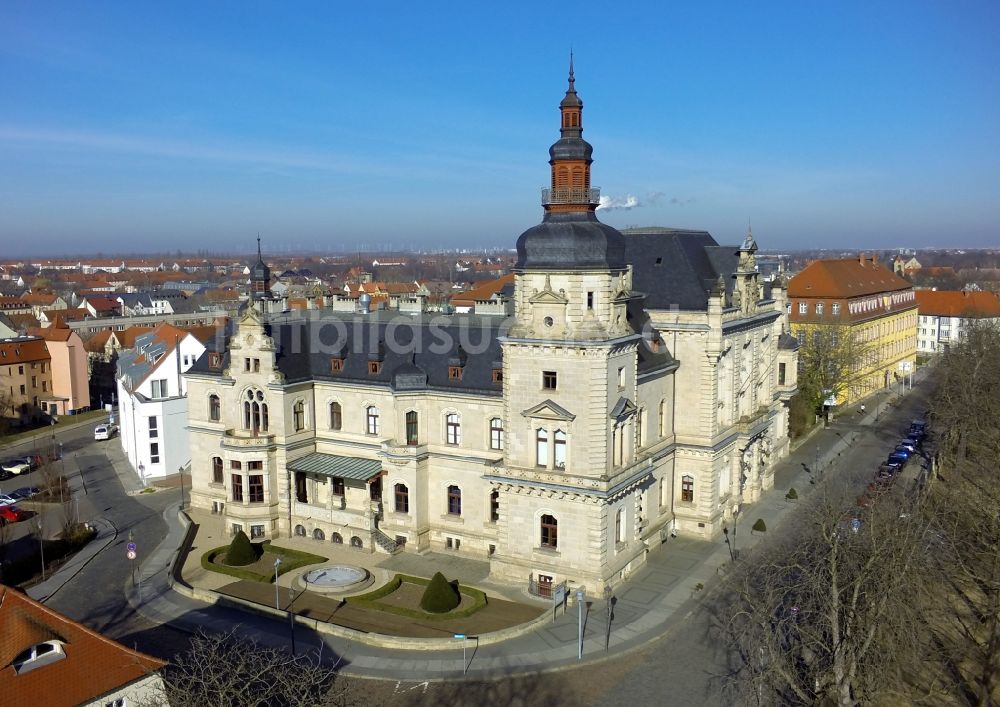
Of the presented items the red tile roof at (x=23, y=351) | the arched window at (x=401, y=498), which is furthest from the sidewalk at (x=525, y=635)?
the red tile roof at (x=23, y=351)

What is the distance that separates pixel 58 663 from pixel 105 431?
62792 millimetres

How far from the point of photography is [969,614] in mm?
37719

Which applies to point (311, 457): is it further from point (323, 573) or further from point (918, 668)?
point (918, 668)

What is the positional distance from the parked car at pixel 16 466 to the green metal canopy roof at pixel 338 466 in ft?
112

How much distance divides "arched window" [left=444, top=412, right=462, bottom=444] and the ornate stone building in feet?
0.46

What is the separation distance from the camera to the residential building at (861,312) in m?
98.3

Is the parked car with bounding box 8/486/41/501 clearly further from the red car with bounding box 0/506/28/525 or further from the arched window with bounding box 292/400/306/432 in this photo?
A: the arched window with bounding box 292/400/306/432

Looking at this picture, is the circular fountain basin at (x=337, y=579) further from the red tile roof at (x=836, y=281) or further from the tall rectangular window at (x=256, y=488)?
the red tile roof at (x=836, y=281)

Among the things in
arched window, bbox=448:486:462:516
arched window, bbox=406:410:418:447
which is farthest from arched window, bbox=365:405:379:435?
arched window, bbox=448:486:462:516

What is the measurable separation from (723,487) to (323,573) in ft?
88.5

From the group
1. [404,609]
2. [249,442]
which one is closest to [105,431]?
[249,442]

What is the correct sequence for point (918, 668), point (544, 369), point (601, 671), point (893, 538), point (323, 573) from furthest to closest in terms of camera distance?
1. point (323, 573)
2. point (544, 369)
3. point (601, 671)
4. point (918, 668)
5. point (893, 538)

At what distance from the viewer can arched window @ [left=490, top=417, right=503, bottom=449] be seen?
162 ft

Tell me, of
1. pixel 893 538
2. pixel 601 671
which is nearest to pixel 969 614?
pixel 893 538
